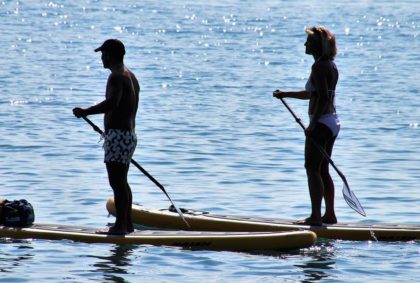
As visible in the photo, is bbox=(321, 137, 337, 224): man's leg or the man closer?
the man

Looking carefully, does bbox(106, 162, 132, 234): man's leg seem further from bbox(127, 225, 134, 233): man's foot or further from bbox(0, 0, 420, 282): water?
bbox(0, 0, 420, 282): water

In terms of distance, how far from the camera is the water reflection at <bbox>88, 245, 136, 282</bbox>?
496 inches

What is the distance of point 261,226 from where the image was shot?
14203mm

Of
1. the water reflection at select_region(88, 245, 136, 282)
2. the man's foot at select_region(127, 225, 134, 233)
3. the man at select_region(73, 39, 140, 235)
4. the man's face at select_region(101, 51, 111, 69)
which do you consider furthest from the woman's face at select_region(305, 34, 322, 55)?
the water reflection at select_region(88, 245, 136, 282)

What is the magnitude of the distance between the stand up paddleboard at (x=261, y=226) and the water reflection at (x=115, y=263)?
126 centimetres

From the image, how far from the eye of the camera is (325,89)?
44.8 feet

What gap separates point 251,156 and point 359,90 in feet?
43.8

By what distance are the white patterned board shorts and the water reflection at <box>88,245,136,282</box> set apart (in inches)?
36.6

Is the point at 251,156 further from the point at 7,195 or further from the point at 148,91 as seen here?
the point at 148,91

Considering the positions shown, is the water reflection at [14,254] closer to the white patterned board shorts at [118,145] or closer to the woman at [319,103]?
the white patterned board shorts at [118,145]

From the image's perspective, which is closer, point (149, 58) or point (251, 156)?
point (251, 156)

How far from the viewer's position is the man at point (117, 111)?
42.6ft

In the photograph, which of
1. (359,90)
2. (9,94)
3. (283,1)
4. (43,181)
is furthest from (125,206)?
(283,1)

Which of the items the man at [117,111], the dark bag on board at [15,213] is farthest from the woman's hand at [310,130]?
the dark bag on board at [15,213]
